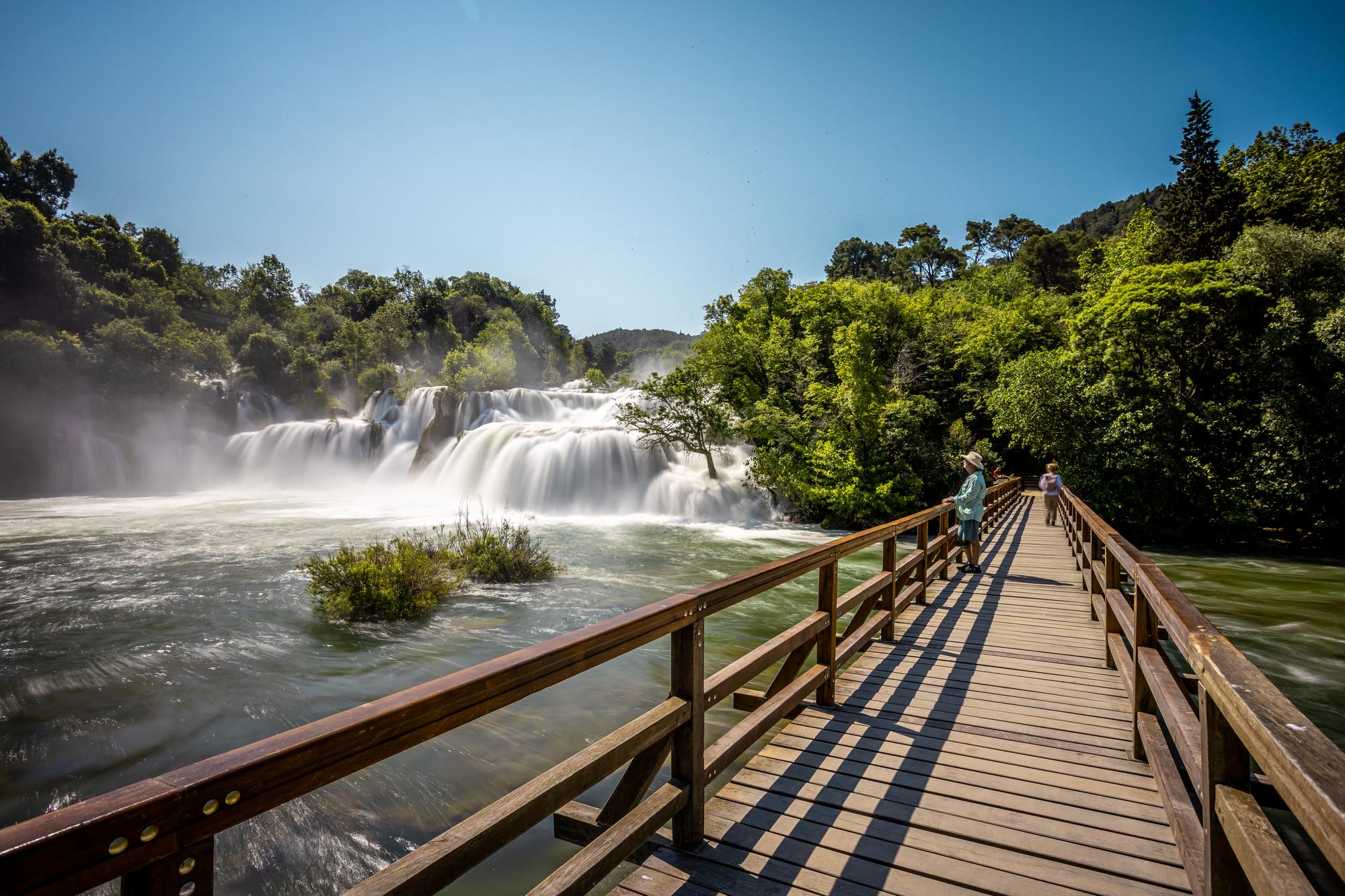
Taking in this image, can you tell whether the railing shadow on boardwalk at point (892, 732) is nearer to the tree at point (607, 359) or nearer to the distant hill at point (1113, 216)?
the distant hill at point (1113, 216)

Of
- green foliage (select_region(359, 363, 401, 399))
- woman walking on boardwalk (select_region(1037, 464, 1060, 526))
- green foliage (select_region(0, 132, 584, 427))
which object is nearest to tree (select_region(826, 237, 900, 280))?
green foliage (select_region(0, 132, 584, 427))

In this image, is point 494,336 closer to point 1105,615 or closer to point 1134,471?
point 1134,471

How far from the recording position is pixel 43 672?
7.79 m

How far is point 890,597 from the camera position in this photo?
643 cm

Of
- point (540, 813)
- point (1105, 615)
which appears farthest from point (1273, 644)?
point (540, 813)

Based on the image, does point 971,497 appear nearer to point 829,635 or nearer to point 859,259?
point 829,635

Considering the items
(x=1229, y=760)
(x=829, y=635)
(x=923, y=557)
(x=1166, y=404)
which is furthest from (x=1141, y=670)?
(x=1166, y=404)

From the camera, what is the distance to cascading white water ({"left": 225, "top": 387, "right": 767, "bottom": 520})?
912 inches

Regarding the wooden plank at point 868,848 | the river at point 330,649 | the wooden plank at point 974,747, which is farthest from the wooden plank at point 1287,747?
the river at point 330,649

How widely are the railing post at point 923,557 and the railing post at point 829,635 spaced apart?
3.04 m

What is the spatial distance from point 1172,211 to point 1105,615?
31185mm

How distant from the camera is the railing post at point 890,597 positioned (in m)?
6.16

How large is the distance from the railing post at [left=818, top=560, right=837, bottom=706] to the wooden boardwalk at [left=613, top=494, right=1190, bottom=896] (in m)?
0.11

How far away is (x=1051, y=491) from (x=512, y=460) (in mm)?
18204
